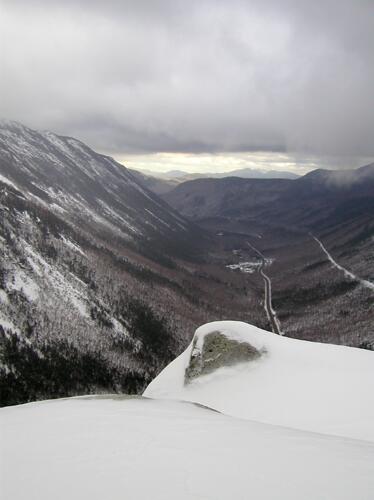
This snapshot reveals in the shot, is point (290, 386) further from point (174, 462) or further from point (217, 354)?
point (174, 462)

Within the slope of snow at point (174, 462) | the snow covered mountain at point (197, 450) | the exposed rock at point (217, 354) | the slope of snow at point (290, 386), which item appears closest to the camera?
the slope of snow at point (174, 462)

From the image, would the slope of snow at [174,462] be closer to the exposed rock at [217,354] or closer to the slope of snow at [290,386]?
the slope of snow at [290,386]

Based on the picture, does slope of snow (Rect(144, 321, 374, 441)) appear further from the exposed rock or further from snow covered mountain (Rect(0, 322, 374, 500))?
the exposed rock

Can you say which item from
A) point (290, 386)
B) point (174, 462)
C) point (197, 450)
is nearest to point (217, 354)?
point (290, 386)

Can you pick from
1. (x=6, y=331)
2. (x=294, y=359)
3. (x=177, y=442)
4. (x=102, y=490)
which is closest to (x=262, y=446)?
(x=177, y=442)

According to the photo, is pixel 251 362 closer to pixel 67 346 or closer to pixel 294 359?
pixel 294 359

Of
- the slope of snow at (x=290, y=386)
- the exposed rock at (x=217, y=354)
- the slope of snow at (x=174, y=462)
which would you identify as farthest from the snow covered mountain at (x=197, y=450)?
the exposed rock at (x=217, y=354)
